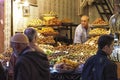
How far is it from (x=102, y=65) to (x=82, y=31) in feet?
22.5

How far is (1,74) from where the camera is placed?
6.36m

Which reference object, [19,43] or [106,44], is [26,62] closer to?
[19,43]

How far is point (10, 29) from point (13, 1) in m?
0.88

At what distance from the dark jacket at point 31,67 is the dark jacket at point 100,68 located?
0.64m

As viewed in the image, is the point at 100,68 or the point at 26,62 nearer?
the point at 100,68

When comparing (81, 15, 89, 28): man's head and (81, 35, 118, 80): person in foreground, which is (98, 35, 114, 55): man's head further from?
(81, 15, 89, 28): man's head

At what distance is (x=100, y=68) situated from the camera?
5.08m

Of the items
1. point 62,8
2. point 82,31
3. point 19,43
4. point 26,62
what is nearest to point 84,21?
point 82,31

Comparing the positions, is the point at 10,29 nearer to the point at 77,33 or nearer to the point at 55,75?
the point at 77,33

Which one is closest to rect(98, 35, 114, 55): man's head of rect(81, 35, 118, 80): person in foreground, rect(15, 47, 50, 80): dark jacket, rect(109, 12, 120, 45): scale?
rect(81, 35, 118, 80): person in foreground

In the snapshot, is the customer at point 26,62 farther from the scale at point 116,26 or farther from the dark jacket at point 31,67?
the scale at point 116,26

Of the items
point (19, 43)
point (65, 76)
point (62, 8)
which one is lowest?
point (65, 76)

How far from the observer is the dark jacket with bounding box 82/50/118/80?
16.4ft

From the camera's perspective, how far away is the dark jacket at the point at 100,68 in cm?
501
